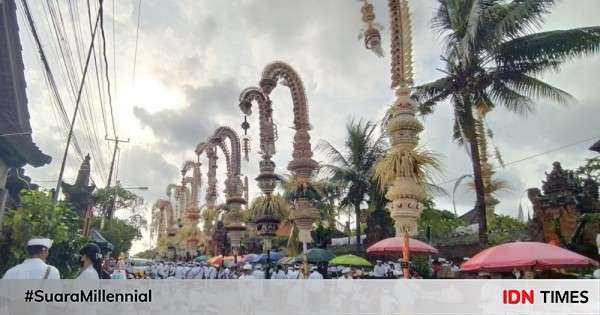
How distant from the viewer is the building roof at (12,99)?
10.6 m

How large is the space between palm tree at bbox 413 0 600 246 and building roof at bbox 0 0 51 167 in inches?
499

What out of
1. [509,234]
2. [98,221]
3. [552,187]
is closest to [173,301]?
[552,187]

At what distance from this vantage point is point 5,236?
925 cm

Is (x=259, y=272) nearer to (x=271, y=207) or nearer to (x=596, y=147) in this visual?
(x=271, y=207)

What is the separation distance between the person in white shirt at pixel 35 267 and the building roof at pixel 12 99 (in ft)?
21.1

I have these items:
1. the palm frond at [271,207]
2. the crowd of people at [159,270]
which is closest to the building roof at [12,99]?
the crowd of people at [159,270]

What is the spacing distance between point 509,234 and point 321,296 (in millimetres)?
14886

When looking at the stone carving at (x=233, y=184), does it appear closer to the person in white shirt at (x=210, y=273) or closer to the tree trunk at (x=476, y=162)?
the person in white shirt at (x=210, y=273)

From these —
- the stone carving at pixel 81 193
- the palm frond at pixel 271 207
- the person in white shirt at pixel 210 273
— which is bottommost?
the person in white shirt at pixel 210 273

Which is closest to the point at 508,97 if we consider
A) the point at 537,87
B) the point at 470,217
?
the point at 537,87

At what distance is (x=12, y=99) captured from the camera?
11.5 meters

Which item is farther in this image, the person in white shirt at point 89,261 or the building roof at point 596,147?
the building roof at point 596,147

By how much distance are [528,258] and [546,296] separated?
1456 millimetres

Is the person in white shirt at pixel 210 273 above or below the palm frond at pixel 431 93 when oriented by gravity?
below
